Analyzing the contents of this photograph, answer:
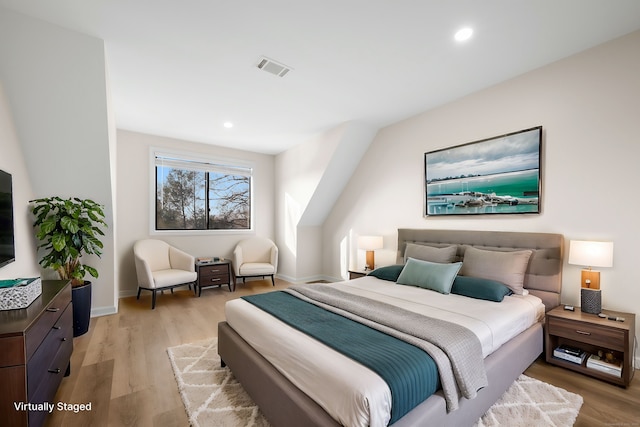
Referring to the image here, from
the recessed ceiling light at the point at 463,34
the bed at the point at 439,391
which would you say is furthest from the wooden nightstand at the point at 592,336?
the recessed ceiling light at the point at 463,34

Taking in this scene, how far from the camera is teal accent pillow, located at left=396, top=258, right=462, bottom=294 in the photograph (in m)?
2.74

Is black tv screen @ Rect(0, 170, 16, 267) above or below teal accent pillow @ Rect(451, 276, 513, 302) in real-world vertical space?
above

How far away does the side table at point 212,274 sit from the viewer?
15.0ft

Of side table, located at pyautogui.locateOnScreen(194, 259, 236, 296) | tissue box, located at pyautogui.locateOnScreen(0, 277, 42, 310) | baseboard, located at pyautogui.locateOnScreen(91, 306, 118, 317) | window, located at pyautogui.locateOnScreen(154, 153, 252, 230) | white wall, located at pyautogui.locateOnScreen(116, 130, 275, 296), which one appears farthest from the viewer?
window, located at pyautogui.locateOnScreen(154, 153, 252, 230)

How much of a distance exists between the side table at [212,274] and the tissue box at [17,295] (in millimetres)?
2847

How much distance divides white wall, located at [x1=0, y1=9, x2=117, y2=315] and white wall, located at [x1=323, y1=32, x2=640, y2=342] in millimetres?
3772

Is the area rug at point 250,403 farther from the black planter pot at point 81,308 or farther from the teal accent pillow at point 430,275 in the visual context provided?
the black planter pot at point 81,308

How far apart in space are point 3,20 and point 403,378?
3487mm

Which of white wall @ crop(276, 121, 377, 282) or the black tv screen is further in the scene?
white wall @ crop(276, 121, 377, 282)

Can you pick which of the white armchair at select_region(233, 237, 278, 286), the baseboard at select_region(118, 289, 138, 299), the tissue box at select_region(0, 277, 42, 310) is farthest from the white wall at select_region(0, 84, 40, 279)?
Answer: the white armchair at select_region(233, 237, 278, 286)

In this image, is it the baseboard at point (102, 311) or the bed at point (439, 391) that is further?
the baseboard at point (102, 311)

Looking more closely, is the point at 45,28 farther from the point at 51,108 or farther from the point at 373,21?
the point at 373,21

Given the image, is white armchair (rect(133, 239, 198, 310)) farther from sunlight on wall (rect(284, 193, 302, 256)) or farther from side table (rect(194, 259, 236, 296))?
sunlight on wall (rect(284, 193, 302, 256))

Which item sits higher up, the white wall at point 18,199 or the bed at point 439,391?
the white wall at point 18,199
